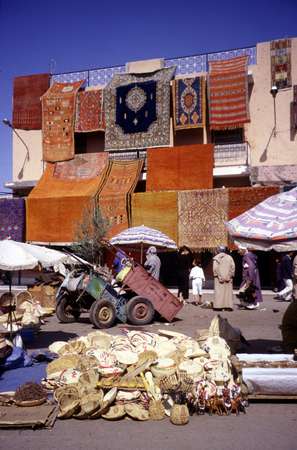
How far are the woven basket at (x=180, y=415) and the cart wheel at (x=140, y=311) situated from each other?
5966 mm

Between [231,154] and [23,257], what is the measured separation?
14.1 metres

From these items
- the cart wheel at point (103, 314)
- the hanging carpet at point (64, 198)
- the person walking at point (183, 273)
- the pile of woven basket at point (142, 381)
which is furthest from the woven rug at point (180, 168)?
the pile of woven basket at point (142, 381)

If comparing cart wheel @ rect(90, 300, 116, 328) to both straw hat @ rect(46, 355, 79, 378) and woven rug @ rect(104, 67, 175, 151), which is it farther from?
woven rug @ rect(104, 67, 175, 151)

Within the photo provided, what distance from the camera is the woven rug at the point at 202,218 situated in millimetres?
18516

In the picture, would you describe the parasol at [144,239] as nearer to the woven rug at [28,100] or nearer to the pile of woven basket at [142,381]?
the pile of woven basket at [142,381]

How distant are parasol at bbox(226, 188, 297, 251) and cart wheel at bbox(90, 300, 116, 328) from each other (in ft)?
17.2

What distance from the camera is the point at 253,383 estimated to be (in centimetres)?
569

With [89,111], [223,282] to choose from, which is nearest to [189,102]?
[89,111]

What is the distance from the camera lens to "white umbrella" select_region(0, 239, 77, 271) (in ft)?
23.8

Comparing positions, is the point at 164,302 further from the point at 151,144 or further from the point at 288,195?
the point at 151,144

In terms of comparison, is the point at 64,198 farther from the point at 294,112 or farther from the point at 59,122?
the point at 294,112

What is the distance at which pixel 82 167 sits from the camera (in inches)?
876

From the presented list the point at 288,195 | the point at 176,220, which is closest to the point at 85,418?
the point at 288,195

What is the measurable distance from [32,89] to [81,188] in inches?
241
